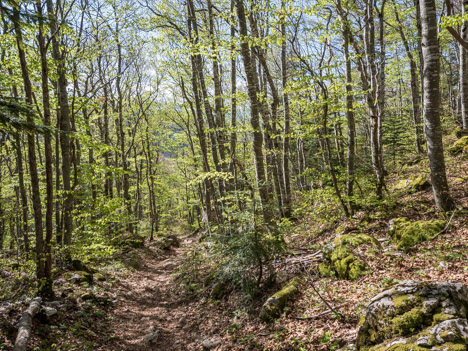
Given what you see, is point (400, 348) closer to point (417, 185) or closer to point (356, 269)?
point (356, 269)

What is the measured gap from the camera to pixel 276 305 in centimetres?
508

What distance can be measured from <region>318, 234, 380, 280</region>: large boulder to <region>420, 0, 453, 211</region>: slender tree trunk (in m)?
2.03

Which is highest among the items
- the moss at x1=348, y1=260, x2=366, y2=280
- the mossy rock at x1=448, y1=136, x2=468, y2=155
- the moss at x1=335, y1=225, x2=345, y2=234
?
the mossy rock at x1=448, y1=136, x2=468, y2=155

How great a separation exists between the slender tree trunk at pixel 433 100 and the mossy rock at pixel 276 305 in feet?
14.1

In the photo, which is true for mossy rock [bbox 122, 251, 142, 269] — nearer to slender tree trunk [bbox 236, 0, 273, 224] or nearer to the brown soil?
the brown soil

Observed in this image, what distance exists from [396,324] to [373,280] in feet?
7.37

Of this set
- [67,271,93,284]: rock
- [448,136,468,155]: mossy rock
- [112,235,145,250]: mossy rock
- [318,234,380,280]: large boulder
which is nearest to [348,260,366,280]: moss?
[318,234,380,280]: large boulder

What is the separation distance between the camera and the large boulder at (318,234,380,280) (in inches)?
210

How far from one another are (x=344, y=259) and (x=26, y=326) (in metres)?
6.16

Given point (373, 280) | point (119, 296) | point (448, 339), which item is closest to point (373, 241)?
point (373, 280)

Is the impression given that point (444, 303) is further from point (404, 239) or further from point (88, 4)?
point (88, 4)

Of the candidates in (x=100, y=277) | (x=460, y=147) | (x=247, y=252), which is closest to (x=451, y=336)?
(x=247, y=252)

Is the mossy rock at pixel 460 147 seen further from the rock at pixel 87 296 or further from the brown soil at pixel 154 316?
the rock at pixel 87 296

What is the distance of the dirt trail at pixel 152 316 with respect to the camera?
5.72 m
